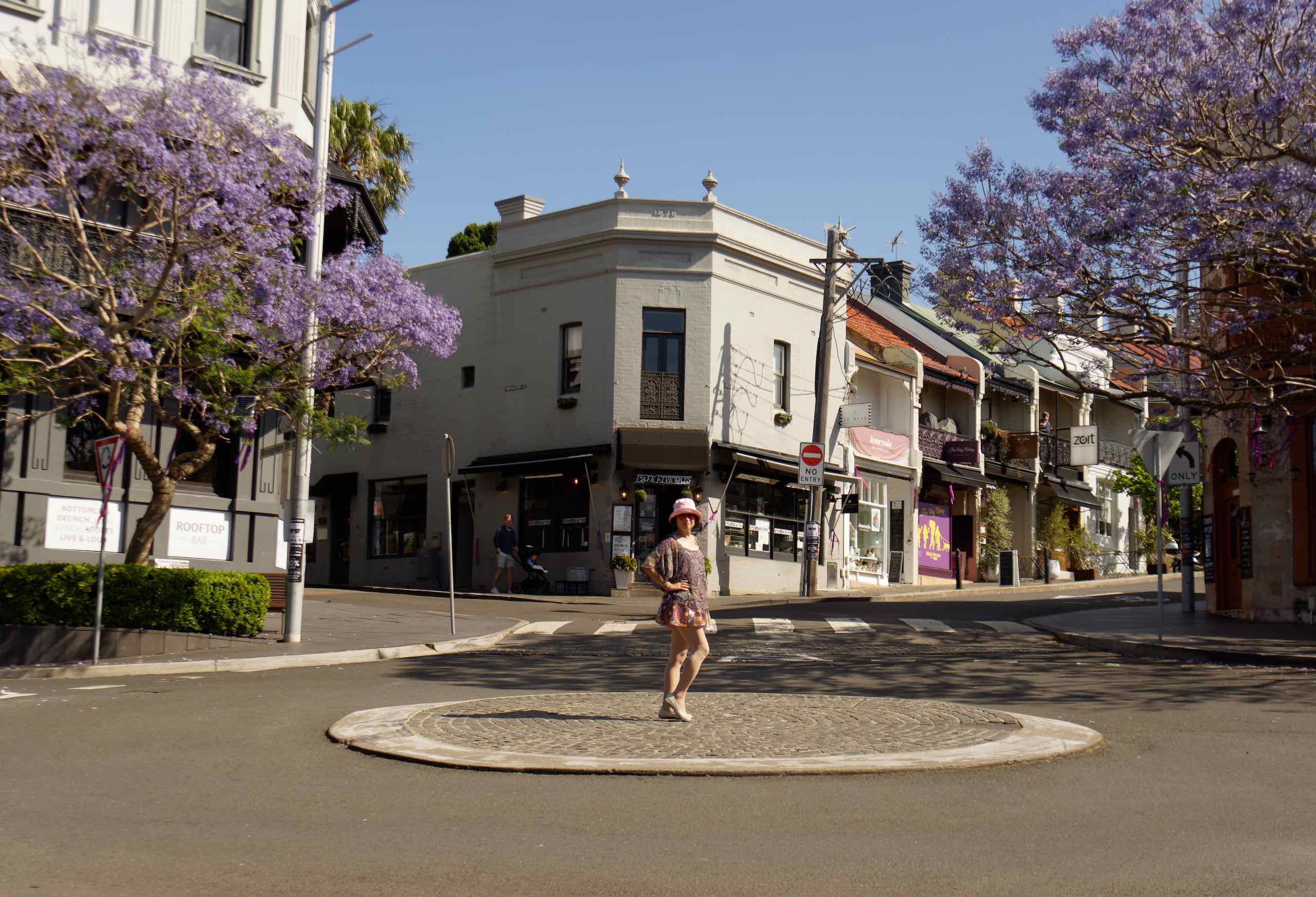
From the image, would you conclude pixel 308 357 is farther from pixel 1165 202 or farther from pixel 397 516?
pixel 397 516

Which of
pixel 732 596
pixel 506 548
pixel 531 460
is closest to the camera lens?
pixel 732 596

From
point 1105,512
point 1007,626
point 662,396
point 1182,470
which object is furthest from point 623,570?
point 1105,512

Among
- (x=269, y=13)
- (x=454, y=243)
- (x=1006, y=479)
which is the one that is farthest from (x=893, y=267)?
(x=269, y=13)

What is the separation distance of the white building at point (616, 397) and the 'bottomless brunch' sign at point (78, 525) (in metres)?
13.5

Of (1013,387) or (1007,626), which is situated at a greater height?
(1013,387)

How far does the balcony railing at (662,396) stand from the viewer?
108 feet

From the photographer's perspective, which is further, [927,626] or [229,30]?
[229,30]

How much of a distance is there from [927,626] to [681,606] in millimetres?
11590

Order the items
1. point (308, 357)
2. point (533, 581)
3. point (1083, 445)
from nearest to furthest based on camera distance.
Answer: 1. point (308, 357)
2. point (533, 581)
3. point (1083, 445)

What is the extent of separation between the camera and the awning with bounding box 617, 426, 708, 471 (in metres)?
32.2

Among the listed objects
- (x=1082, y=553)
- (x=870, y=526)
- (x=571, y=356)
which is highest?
(x=571, y=356)

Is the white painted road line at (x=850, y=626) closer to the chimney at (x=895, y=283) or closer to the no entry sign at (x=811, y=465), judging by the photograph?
the no entry sign at (x=811, y=465)

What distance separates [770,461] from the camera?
3391cm

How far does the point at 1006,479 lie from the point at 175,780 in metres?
41.6
